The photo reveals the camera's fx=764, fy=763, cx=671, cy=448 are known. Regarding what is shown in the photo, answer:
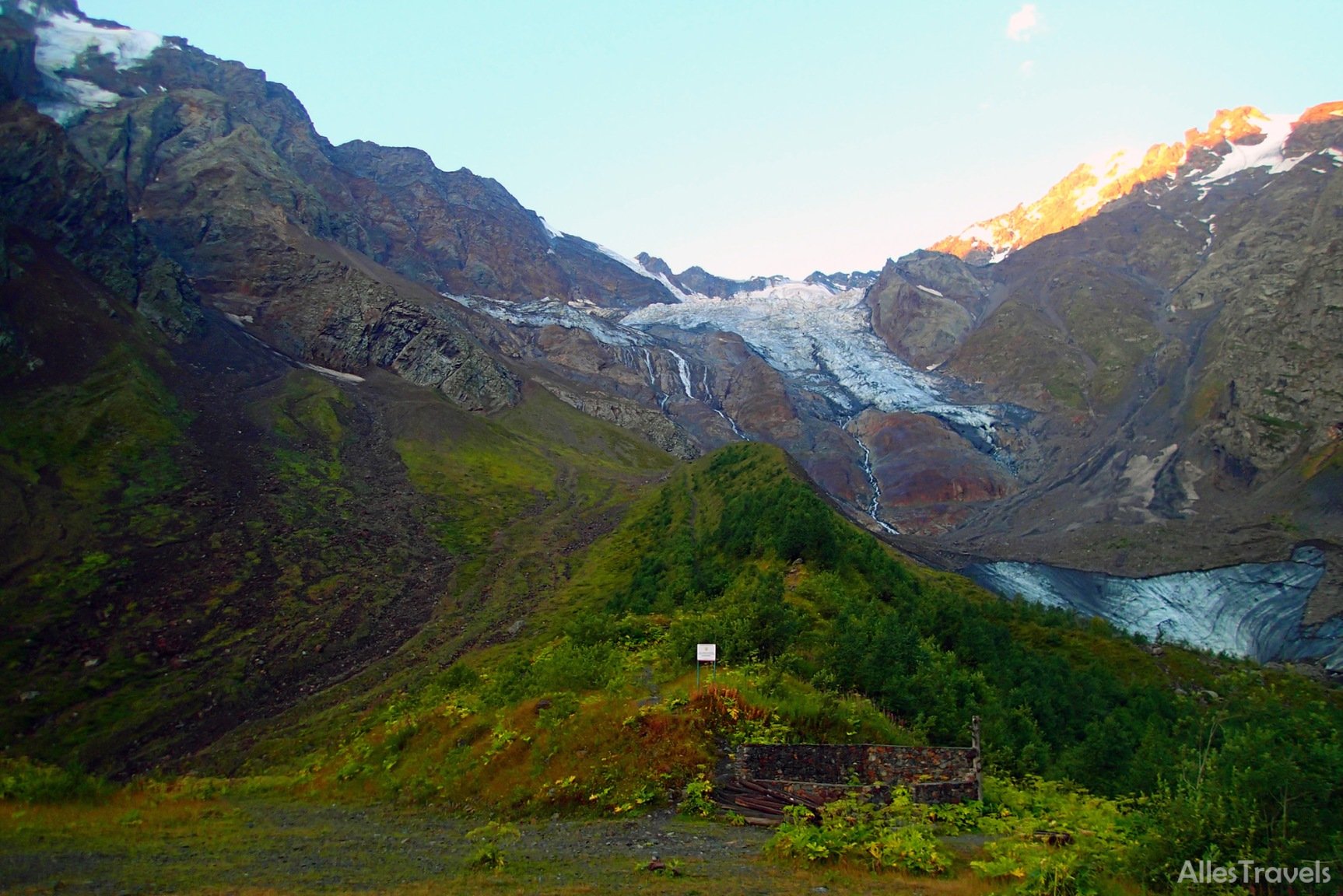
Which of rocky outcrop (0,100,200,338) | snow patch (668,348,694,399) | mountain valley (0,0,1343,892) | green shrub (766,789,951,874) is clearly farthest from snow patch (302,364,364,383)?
green shrub (766,789,951,874)

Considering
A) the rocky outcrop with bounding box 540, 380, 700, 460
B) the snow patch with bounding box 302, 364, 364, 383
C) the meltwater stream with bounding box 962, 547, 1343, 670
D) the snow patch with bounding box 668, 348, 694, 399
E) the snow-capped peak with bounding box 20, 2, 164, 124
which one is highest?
the snow-capped peak with bounding box 20, 2, 164, 124

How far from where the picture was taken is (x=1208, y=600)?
281 feet

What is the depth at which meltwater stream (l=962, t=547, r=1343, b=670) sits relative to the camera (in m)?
74.2

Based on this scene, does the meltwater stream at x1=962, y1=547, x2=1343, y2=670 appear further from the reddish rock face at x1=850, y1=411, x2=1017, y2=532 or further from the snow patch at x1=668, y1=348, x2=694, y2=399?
the snow patch at x1=668, y1=348, x2=694, y2=399

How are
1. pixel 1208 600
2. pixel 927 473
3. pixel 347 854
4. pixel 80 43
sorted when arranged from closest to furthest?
pixel 347 854, pixel 1208 600, pixel 927 473, pixel 80 43

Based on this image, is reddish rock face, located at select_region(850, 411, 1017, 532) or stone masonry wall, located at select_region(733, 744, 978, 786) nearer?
stone masonry wall, located at select_region(733, 744, 978, 786)

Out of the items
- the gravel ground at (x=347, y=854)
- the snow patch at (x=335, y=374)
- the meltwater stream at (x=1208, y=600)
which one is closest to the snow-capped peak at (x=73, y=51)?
the snow patch at (x=335, y=374)

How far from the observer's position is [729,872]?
10.9 metres

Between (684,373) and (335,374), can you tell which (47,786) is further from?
(684,373)

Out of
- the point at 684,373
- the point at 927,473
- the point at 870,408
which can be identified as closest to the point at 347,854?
the point at 927,473

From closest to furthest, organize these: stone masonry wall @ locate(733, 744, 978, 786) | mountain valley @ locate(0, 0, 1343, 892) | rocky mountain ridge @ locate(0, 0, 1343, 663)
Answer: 1. stone masonry wall @ locate(733, 744, 978, 786)
2. mountain valley @ locate(0, 0, 1343, 892)
3. rocky mountain ridge @ locate(0, 0, 1343, 663)

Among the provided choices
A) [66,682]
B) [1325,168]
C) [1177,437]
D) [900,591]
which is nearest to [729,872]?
[900,591]

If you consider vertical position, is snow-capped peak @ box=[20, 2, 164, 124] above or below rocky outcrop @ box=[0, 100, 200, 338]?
above

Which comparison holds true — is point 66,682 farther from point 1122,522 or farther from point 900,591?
point 1122,522
